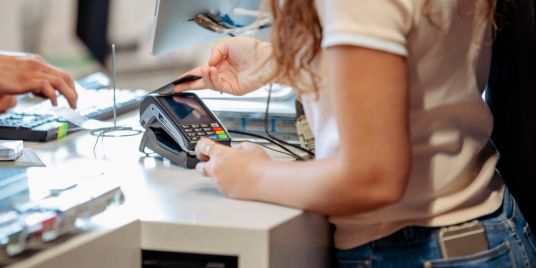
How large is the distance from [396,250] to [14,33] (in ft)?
7.34

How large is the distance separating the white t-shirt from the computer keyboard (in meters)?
0.53

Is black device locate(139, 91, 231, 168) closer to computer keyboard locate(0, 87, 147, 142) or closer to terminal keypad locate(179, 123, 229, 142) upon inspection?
terminal keypad locate(179, 123, 229, 142)

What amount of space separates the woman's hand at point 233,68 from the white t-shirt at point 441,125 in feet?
0.83

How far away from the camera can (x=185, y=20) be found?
4.67ft

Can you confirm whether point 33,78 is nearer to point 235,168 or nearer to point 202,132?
point 202,132

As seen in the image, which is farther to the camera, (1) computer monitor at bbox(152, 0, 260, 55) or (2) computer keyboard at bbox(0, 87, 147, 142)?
(2) computer keyboard at bbox(0, 87, 147, 142)

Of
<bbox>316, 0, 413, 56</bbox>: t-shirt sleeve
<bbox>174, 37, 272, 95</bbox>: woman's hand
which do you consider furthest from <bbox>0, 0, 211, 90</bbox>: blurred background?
<bbox>316, 0, 413, 56</bbox>: t-shirt sleeve

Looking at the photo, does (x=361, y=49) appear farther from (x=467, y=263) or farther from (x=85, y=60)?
(x=85, y=60)

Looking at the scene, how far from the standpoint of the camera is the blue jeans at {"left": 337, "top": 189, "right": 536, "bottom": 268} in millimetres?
1108

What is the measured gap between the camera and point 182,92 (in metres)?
1.43

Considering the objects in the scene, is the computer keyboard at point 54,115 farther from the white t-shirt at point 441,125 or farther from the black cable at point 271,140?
the white t-shirt at point 441,125

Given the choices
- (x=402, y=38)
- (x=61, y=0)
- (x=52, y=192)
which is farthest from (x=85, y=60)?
(x=402, y=38)

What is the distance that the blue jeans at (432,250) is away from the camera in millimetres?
1108

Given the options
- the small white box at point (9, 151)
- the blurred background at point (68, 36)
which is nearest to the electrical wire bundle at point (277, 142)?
the small white box at point (9, 151)
